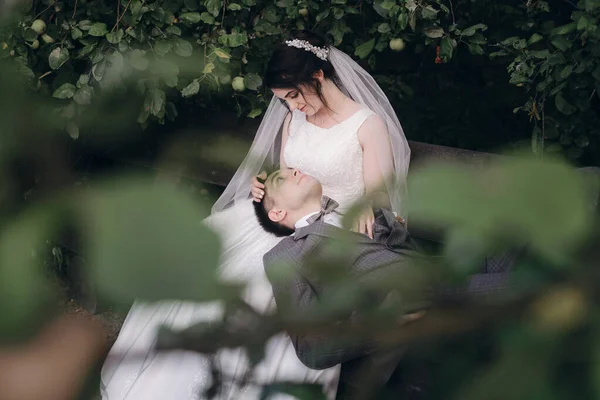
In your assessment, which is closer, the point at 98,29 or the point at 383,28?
the point at 98,29

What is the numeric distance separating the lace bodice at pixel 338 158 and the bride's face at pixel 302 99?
0.09 meters

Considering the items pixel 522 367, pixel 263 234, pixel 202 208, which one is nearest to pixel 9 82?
pixel 202 208

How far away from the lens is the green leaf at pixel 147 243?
20 centimetres

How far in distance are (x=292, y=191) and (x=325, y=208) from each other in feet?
0.40

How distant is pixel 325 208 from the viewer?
8.01ft

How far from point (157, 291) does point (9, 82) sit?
0.31ft

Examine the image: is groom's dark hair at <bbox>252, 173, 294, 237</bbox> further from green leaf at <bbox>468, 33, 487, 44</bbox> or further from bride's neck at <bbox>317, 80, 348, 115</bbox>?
green leaf at <bbox>468, 33, 487, 44</bbox>

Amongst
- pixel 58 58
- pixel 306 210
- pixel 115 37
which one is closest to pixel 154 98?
pixel 58 58

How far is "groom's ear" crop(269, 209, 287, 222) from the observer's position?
7.95ft

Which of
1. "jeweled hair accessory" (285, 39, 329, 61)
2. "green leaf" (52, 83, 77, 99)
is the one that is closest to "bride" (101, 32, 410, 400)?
"jeweled hair accessory" (285, 39, 329, 61)

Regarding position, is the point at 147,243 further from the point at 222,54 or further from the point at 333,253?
the point at 222,54

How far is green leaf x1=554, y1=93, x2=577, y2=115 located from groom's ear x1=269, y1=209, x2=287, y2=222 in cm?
94

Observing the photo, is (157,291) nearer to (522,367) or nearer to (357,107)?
(522,367)

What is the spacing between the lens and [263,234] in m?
2.48
